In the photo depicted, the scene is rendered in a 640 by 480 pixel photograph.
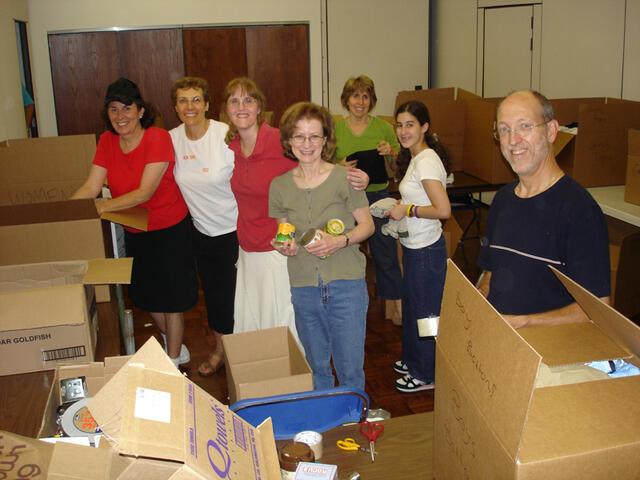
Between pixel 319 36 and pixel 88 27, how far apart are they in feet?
7.40

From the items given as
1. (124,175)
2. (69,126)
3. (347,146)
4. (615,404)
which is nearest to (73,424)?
(615,404)

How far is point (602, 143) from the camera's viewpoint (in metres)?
3.77

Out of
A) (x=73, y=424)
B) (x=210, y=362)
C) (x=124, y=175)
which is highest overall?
(x=124, y=175)

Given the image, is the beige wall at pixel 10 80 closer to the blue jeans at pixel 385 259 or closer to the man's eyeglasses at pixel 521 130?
the blue jeans at pixel 385 259

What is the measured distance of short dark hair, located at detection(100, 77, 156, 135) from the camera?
283 centimetres

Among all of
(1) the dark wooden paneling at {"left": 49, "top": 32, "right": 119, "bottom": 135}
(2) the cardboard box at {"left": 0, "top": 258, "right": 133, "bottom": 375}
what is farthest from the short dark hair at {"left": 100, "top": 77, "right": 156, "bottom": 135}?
(1) the dark wooden paneling at {"left": 49, "top": 32, "right": 119, "bottom": 135}

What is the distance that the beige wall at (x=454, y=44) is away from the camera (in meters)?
6.54

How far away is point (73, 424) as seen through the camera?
61.9 inches

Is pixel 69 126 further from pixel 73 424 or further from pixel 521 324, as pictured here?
pixel 521 324

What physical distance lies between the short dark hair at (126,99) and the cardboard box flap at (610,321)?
2.15 metres

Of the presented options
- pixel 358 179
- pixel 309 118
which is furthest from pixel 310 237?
pixel 309 118

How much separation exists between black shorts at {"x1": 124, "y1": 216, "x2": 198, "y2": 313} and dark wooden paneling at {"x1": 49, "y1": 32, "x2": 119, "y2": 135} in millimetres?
3690

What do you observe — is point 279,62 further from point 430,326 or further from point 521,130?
point 430,326

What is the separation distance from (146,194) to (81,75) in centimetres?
404
